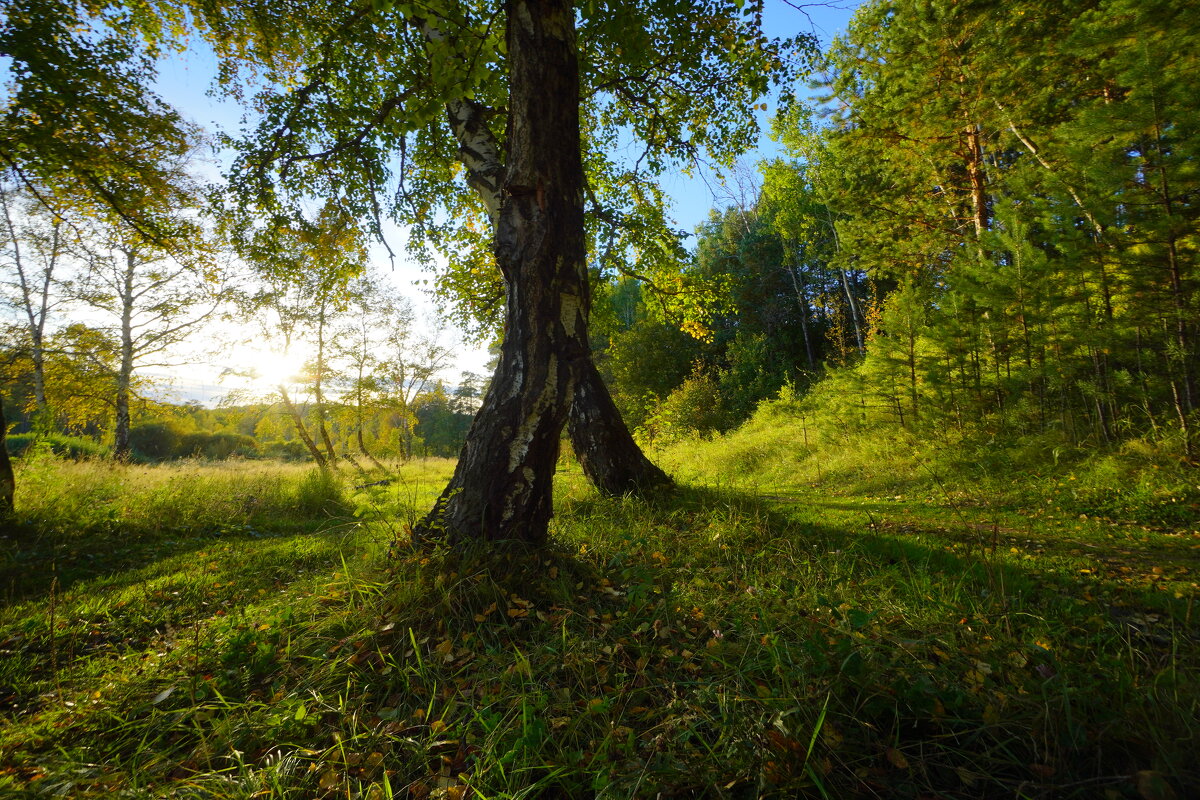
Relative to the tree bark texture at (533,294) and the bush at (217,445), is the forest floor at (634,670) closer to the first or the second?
the tree bark texture at (533,294)

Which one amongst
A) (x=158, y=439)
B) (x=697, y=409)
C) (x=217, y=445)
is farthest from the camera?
(x=217, y=445)

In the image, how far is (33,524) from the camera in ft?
17.0

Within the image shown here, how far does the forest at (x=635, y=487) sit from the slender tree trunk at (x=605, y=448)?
0.06m

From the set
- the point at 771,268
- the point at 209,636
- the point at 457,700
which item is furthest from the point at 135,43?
the point at 771,268

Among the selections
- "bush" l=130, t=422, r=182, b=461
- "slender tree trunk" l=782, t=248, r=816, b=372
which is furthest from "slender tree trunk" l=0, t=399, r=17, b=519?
"bush" l=130, t=422, r=182, b=461

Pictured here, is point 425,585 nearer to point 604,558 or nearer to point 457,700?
point 457,700

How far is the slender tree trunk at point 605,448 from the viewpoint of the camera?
5.62m

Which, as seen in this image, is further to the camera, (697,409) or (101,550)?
A: (697,409)

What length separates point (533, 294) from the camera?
3.21m

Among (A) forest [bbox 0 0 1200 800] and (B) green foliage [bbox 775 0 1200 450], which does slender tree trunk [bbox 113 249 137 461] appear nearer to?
(A) forest [bbox 0 0 1200 800]

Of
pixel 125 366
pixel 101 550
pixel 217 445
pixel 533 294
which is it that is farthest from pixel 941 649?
pixel 217 445

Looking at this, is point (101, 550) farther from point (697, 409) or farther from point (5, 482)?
point (697, 409)

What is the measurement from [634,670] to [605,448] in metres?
3.75

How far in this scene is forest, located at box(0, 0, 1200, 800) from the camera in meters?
1.55
